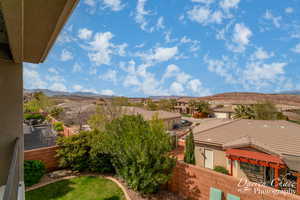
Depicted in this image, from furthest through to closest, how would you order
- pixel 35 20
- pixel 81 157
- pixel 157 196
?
pixel 81 157
pixel 157 196
pixel 35 20

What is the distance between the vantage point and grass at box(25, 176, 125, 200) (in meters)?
6.14

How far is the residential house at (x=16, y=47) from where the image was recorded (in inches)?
48.8

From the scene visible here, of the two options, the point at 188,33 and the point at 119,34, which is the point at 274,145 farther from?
the point at 188,33

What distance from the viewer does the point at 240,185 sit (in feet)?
16.7

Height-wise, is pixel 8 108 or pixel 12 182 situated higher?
pixel 8 108

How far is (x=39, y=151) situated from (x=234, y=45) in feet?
123

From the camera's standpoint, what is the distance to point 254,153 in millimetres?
7680

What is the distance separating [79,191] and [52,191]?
1113 millimetres

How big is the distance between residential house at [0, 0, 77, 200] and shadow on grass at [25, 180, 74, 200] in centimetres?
346

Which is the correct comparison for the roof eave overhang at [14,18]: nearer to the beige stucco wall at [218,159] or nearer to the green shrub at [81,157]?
the green shrub at [81,157]

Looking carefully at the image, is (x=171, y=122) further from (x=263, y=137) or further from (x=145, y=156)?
(x=145, y=156)

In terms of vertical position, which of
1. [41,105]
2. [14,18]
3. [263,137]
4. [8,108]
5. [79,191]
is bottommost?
[79,191]

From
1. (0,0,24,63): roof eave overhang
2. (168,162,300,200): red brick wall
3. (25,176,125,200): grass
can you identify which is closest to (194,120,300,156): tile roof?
(168,162,300,200): red brick wall

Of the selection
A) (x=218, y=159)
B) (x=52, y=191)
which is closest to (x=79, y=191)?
(x=52, y=191)
